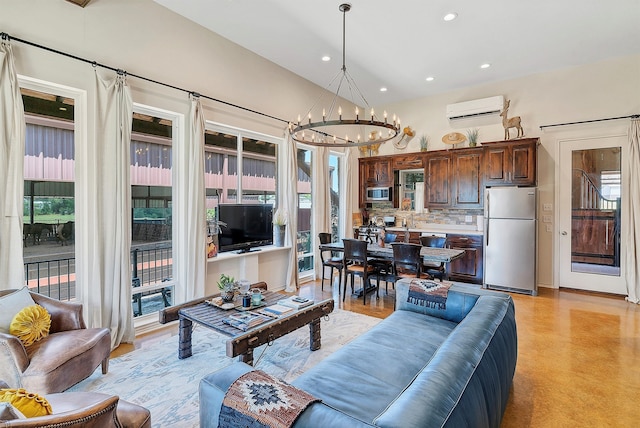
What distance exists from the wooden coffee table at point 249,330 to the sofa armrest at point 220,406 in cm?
91

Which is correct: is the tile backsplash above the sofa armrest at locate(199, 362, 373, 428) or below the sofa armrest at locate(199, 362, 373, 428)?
above

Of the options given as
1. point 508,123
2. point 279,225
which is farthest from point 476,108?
point 279,225

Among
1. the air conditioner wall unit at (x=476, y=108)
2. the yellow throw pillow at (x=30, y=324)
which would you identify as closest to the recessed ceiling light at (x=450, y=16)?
the air conditioner wall unit at (x=476, y=108)

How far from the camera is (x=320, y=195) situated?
6.16 m

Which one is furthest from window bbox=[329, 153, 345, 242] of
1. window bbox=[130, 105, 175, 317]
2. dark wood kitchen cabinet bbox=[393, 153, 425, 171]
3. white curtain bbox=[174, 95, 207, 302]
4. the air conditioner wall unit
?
window bbox=[130, 105, 175, 317]

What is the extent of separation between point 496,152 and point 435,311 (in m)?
4.13

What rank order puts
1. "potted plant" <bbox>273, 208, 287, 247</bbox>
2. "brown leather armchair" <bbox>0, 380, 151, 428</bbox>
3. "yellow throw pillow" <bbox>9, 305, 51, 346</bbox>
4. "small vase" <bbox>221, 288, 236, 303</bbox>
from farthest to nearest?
"potted plant" <bbox>273, 208, 287, 247</bbox> < "small vase" <bbox>221, 288, 236, 303</bbox> < "yellow throw pillow" <bbox>9, 305, 51, 346</bbox> < "brown leather armchair" <bbox>0, 380, 151, 428</bbox>

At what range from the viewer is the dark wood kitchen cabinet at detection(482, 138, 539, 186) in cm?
538

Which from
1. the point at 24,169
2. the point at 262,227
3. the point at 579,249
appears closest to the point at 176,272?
the point at 262,227

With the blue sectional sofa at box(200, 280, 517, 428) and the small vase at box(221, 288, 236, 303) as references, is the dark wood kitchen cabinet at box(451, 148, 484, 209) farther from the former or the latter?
the small vase at box(221, 288, 236, 303)

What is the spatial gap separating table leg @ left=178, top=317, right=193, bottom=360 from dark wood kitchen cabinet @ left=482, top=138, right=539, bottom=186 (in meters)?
5.38

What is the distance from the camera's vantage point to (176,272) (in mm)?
4012

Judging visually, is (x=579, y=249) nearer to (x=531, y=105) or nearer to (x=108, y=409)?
(x=531, y=105)

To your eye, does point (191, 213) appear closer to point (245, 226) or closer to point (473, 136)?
point (245, 226)
